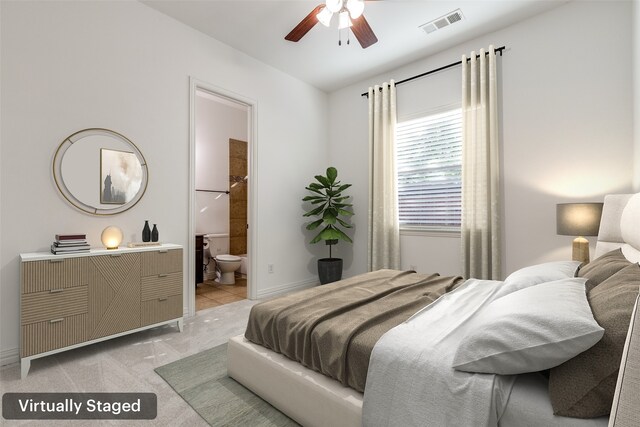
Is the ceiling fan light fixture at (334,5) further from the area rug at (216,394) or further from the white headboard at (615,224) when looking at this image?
the area rug at (216,394)

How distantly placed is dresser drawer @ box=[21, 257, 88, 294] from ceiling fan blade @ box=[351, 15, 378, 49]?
280 centimetres

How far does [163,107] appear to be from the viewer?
308 cm

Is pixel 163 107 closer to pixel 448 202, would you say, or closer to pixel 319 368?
pixel 319 368

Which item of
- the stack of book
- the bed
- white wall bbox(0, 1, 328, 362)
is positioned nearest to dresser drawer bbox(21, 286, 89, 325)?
the stack of book

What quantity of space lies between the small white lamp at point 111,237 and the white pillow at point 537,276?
283 centimetres

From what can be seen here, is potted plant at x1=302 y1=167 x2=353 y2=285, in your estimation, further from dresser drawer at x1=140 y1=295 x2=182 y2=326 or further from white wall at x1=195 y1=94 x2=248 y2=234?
white wall at x1=195 y1=94 x2=248 y2=234

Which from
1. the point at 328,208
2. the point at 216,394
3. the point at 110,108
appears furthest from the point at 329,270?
the point at 110,108

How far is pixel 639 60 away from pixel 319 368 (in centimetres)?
308

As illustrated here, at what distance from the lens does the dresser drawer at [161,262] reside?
2.59 meters

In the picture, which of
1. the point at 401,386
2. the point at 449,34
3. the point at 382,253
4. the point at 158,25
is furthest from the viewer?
the point at 382,253

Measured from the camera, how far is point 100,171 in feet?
8.75

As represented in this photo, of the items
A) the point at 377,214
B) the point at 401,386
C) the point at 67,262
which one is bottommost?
the point at 401,386

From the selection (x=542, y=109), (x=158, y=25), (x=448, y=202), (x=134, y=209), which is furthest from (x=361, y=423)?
(x=158, y=25)

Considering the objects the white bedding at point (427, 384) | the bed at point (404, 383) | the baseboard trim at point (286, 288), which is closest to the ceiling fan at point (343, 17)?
the bed at point (404, 383)
